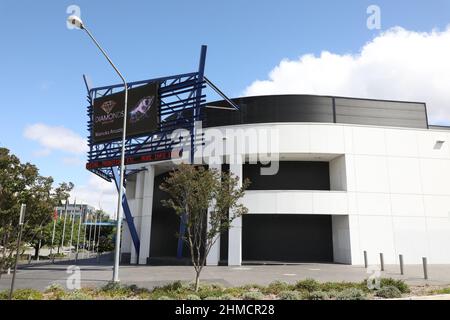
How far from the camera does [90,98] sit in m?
30.6

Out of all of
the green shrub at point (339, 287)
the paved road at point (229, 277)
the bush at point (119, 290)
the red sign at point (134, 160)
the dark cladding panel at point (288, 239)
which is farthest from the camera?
the dark cladding panel at point (288, 239)

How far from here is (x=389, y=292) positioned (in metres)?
12.3

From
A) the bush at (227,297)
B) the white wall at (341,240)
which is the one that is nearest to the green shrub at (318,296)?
the bush at (227,297)

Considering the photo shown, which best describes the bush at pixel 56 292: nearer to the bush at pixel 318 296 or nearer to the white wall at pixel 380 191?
the bush at pixel 318 296

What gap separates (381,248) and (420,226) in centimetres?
382

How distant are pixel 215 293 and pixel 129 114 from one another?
19690 mm

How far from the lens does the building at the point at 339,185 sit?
2744cm

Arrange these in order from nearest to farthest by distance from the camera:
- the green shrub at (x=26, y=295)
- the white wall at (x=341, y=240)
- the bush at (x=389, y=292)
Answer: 1. the green shrub at (x=26, y=295)
2. the bush at (x=389, y=292)
3. the white wall at (x=341, y=240)

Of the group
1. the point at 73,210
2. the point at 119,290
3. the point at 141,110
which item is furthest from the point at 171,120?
the point at 73,210

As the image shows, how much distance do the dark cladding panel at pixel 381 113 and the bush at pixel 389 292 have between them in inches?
762

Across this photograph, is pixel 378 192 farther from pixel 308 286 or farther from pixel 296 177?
pixel 308 286

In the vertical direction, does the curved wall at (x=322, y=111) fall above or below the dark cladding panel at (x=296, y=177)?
above
